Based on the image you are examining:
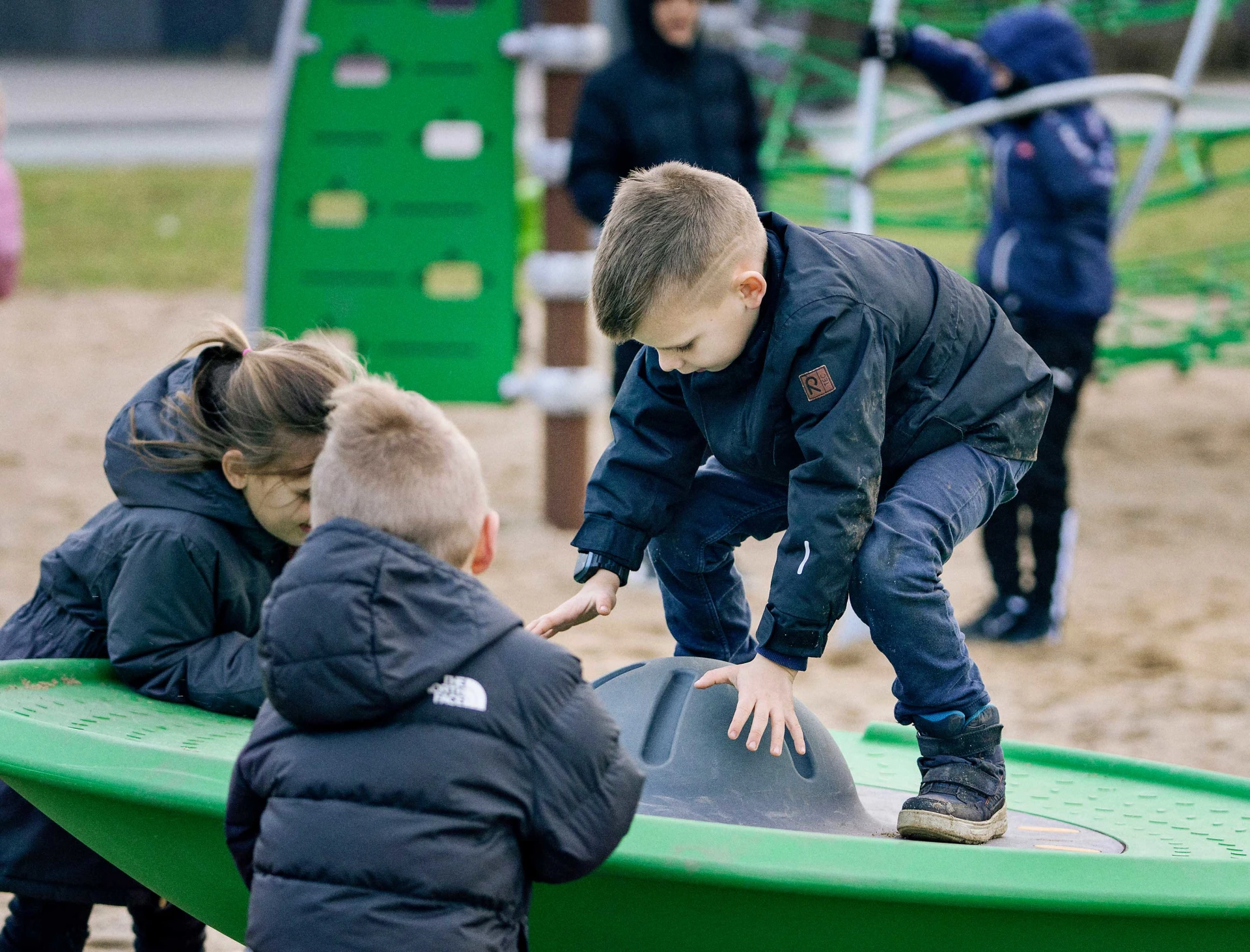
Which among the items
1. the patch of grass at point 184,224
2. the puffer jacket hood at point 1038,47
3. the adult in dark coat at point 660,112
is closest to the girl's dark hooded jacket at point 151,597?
the adult in dark coat at point 660,112

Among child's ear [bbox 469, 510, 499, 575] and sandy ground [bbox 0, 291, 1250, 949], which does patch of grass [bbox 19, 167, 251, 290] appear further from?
child's ear [bbox 469, 510, 499, 575]

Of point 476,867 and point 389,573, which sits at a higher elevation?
point 389,573

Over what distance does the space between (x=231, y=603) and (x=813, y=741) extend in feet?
2.99

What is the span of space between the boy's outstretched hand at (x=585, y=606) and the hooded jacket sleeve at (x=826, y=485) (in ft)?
1.00

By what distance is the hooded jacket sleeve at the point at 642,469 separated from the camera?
233 centimetres

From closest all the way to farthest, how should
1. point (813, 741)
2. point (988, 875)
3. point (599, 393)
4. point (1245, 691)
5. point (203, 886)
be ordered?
point (988, 875)
point (203, 886)
point (813, 741)
point (1245, 691)
point (599, 393)

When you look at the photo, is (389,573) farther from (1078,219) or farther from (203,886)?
(1078,219)

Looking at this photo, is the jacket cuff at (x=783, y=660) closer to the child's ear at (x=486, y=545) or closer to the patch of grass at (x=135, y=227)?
the child's ear at (x=486, y=545)

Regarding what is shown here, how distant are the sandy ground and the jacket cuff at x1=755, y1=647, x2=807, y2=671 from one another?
1.54 metres

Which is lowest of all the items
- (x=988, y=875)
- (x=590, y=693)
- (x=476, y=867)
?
(x=988, y=875)

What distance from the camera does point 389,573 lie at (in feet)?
5.28

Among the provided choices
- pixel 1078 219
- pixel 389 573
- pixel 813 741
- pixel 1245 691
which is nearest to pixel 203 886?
pixel 389 573

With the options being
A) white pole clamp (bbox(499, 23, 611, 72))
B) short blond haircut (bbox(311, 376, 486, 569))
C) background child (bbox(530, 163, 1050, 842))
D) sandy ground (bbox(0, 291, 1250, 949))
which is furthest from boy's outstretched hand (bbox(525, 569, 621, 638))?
white pole clamp (bbox(499, 23, 611, 72))

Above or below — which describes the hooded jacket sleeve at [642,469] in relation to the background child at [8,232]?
above
